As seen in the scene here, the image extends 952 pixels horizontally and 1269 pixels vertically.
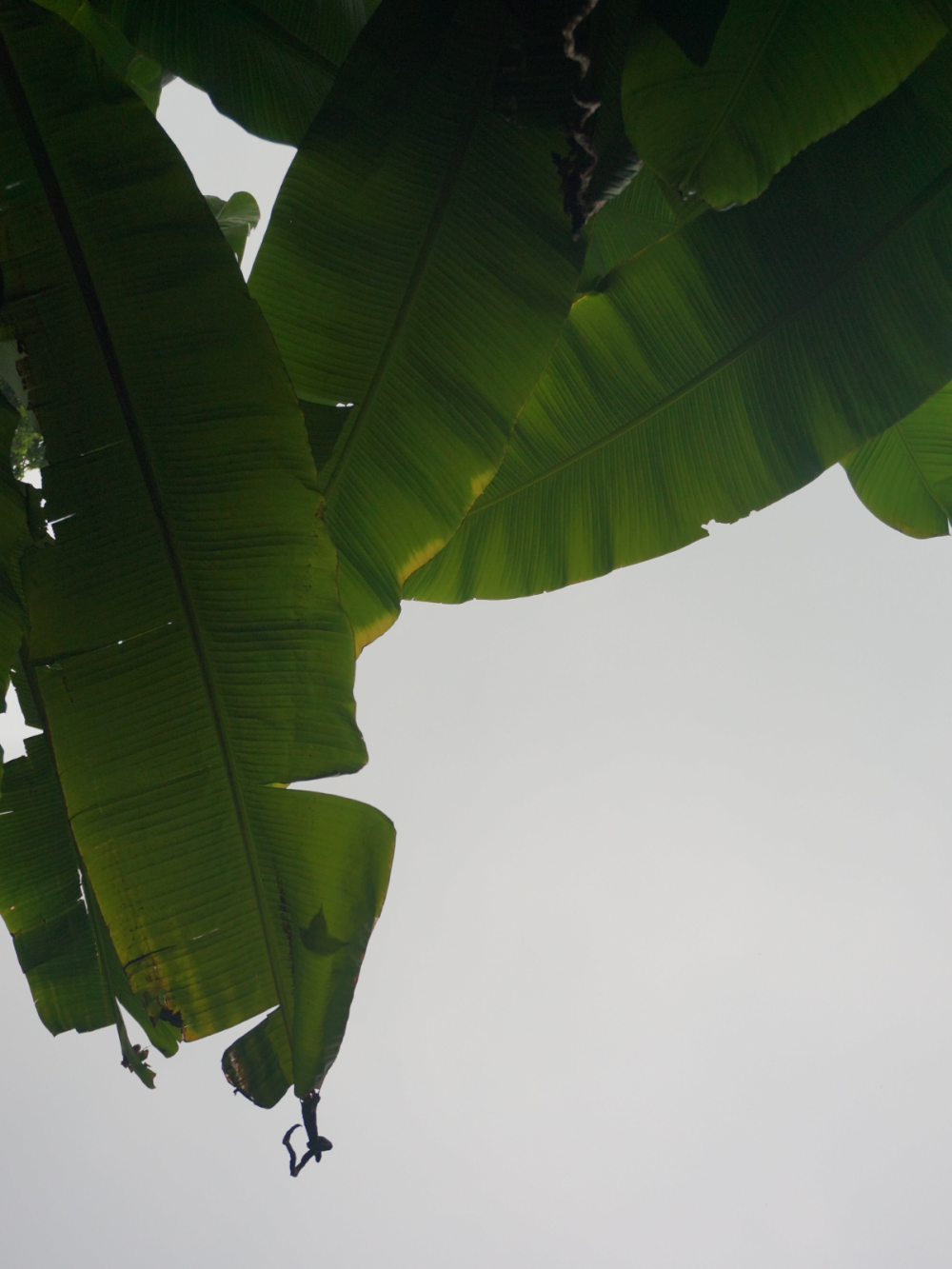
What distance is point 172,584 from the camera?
2.27ft

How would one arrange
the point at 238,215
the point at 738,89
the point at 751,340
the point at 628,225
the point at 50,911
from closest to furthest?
the point at 738,89
the point at 751,340
the point at 50,911
the point at 628,225
the point at 238,215

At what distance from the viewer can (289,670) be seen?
698 mm

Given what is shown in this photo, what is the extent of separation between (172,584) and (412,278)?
37cm

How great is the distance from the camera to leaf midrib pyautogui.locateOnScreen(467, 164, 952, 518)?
78cm

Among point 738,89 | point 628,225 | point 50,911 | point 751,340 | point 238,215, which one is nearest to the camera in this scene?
point 738,89

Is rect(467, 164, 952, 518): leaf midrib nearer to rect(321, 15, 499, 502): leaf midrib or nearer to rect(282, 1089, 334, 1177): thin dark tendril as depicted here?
rect(321, 15, 499, 502): leaf midrib

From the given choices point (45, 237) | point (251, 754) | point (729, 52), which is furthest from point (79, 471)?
point (729, 52)

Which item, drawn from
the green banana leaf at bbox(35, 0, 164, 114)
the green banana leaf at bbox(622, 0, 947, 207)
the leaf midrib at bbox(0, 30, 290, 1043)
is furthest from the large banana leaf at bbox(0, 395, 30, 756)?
the green banana leaf at bbox(622, 0, 947, 207)

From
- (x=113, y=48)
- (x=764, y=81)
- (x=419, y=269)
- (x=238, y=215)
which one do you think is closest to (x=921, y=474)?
(x=764, y=81)

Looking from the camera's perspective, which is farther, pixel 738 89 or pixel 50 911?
pixel 50 911

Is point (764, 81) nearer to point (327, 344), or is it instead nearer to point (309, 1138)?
point (327, 344)

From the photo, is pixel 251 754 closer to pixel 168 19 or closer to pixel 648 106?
pixel 648 106

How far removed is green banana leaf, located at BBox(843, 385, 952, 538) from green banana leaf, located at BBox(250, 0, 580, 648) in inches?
29.2

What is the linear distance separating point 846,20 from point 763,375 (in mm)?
328
